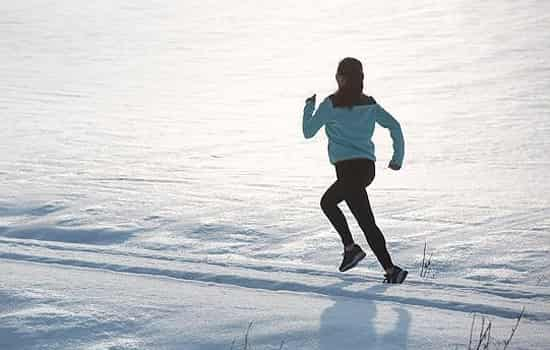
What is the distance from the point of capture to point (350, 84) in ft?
→ 18.8

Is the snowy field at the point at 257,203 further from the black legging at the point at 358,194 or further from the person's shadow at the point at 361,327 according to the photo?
the black legging at the point at 358,194

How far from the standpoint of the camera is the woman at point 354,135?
577cm

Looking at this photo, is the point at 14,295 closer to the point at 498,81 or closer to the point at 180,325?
the point at 180,325

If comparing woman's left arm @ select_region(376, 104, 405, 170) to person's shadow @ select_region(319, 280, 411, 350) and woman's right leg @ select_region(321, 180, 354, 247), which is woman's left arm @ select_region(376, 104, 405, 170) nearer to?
woman's right leg @ select_region(321, 180, 354, 247)

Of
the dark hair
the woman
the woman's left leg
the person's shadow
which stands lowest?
the person's shadow

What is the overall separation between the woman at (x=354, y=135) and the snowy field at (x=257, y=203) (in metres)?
0.41

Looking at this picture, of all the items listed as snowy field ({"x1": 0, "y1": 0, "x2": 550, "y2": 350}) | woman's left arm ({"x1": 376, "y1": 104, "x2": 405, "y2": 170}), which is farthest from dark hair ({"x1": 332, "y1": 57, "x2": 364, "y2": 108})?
snowy field ({"x1": 0, "y1": 0, "x2": 550, "y2": 350})

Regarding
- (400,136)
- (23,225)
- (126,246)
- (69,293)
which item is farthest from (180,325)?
(23,225)

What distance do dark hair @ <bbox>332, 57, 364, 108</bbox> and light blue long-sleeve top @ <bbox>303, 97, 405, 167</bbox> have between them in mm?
36

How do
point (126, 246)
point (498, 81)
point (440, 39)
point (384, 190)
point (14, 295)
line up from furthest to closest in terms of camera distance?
point (440, 39) → point (498, 81) → point (384, 190) → point (126, 246) → point (14, 295)

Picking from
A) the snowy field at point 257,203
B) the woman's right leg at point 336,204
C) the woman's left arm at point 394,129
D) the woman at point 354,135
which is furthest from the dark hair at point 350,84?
the snowy field at point 257,203

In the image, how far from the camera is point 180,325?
483cm

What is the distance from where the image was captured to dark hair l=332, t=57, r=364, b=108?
571 cm

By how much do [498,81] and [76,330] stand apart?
19241 millimetres
